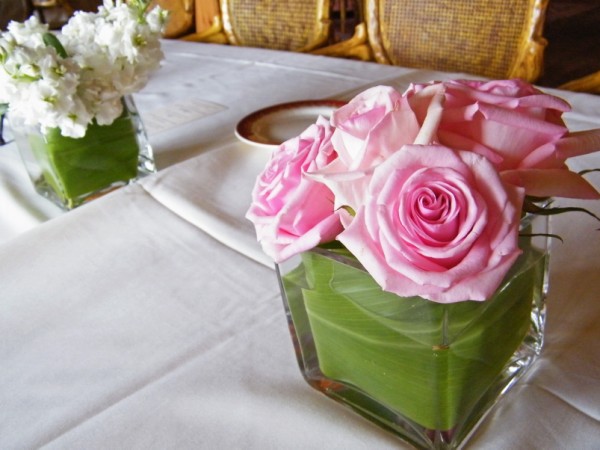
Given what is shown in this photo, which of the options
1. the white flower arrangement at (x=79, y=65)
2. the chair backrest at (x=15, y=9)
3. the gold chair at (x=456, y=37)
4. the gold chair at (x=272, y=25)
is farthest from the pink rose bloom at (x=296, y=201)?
the chair backrest at (x=15, y=9)

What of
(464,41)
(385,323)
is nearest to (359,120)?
(385,323)

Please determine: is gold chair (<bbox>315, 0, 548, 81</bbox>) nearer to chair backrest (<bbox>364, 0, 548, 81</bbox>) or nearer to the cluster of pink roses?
chair backrest (<bbox>364, 0, 548, 81</bbox>)

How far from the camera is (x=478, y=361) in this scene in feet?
1.20

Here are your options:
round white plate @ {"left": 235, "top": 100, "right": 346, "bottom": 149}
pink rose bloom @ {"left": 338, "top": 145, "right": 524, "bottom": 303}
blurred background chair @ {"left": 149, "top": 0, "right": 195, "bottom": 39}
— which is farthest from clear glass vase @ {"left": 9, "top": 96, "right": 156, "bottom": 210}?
blurred background chair @ {"left": 149, "top": 0, "right": 195, "bottom": 39}

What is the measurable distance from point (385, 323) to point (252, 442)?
0.14 metres

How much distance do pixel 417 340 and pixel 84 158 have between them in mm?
546

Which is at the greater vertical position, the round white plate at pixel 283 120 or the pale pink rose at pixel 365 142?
the pale pink rose at pixel 365 142

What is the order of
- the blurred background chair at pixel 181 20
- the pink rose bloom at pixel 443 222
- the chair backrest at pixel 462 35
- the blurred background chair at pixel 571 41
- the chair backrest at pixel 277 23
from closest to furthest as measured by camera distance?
the pink rose bloom at pixel 443 222, the chair backrest at pixel 462 35, the chair backrest at pixel 277 23, the blurred background chair at pixel 181 20, the blurred background chair at pixel 571 41

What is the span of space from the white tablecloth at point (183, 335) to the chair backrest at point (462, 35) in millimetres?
498

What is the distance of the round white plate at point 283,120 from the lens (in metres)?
0.90

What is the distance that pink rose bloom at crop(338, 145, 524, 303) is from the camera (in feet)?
0.89

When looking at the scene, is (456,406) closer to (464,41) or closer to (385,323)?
(385,323)

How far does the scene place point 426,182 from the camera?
275mm

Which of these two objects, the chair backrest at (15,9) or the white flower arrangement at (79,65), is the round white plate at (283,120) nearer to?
the white flower arrangement at (79,65)
